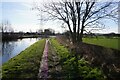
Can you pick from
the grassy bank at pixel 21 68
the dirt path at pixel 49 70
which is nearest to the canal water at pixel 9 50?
the grassy bank at pixel 21 68

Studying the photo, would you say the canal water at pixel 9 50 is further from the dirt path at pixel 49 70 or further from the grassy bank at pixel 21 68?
the dirt path at pixel 49 70

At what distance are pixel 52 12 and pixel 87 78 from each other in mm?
19553

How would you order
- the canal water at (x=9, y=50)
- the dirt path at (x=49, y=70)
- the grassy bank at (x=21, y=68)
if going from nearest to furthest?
the dirt path at (x=49, y=70), the grassy bank at (x=21, y=68), the canal water at (x=9, y=50)

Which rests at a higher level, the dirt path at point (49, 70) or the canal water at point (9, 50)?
the dirt path at point (49, 70)

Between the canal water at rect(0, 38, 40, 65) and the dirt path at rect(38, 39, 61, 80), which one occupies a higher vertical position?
the dirt path at rect(38, 39, 61, 80)

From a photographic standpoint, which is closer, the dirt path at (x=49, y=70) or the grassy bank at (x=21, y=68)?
the dirt path at (x=49, y=70)

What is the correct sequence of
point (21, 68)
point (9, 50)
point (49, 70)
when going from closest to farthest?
point (49, 70)
point (21, 68)
point (9, 50)

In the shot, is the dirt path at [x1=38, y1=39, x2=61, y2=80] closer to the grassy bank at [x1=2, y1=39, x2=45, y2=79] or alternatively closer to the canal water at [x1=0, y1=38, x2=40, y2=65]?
the grassy bank at [x1=2, y1=39, x2=45, y2=79]

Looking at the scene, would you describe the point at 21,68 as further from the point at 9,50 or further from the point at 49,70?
the point at 9,50

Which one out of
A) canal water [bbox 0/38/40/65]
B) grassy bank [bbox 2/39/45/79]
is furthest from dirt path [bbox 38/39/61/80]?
canal water [bbox 0/38/40/65]

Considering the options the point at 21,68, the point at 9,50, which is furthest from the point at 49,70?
the point at 9,50

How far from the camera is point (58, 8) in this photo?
27.6 m

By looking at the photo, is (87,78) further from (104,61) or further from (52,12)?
(52,12)

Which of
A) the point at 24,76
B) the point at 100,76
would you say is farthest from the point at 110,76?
the point at 24,76
